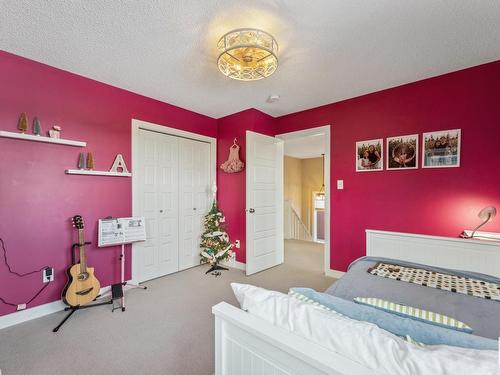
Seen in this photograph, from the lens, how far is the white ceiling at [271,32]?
1.62m

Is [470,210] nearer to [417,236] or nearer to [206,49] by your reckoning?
[417,236]

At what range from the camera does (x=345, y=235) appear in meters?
3.21

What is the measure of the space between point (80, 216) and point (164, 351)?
5.48 feet

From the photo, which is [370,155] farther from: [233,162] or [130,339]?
[130,339]

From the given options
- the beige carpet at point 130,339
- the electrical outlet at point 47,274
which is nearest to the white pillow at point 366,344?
the beige carpet at point 130,339

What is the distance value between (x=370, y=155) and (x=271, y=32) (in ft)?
6.67

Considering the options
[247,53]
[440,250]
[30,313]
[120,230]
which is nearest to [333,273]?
[440,250]

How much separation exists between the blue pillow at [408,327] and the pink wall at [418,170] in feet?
7.32

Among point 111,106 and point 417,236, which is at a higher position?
point 111,106

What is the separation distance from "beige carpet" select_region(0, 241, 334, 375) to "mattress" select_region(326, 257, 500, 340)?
117 centimetres

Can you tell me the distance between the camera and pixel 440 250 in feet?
7.08

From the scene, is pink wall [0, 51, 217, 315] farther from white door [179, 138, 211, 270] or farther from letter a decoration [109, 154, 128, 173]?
white door [179, 138, 211, 270]

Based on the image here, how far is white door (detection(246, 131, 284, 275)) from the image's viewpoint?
11.3 feet

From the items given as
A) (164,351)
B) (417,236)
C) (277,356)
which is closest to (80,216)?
(164,351)
